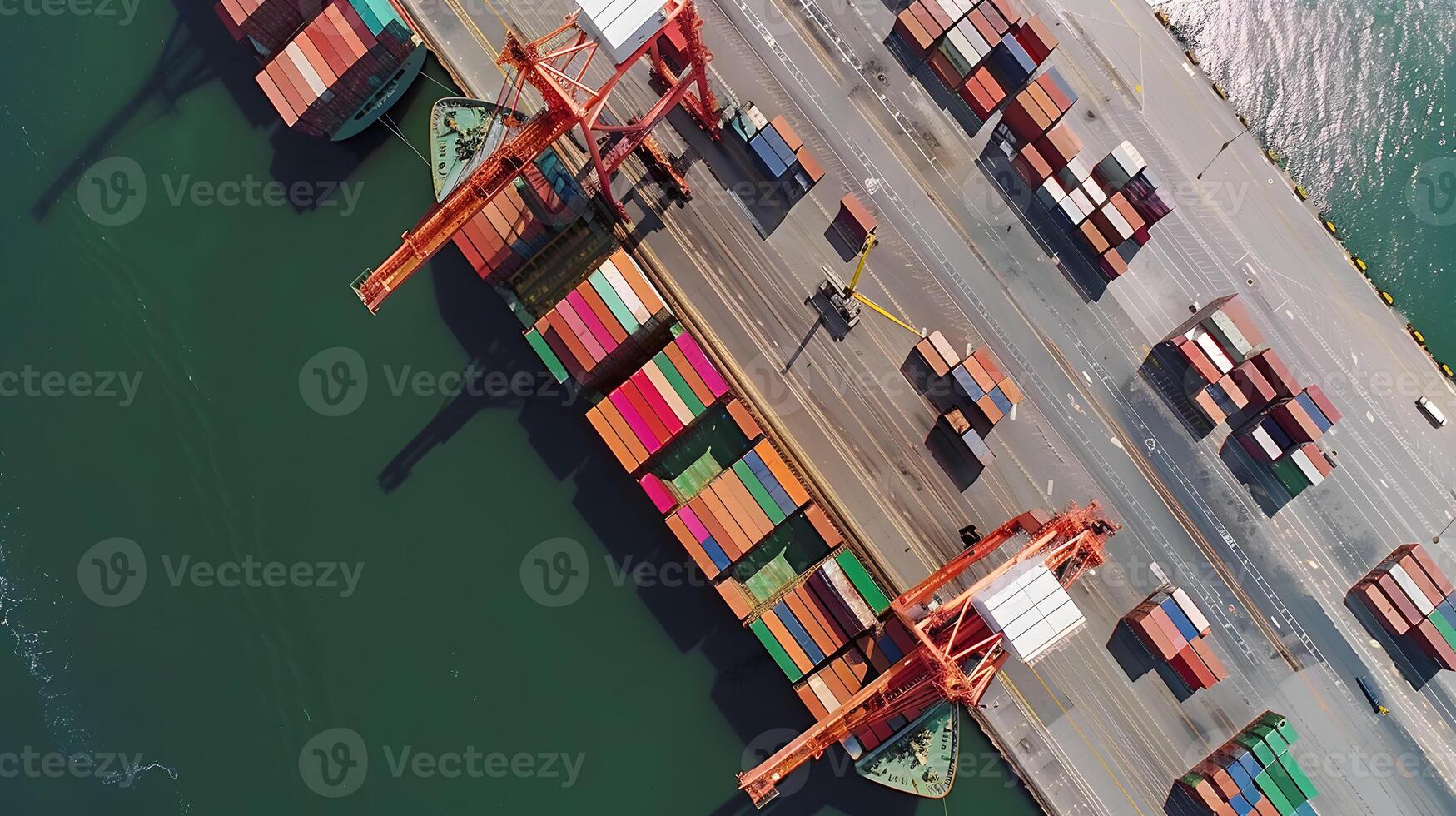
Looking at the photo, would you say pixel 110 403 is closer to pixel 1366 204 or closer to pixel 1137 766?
pixel 1137 766

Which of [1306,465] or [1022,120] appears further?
[1022,120]

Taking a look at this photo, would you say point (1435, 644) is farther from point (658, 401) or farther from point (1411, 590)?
point (658, 401)

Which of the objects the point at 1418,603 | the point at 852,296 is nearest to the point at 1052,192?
the point at 852,296

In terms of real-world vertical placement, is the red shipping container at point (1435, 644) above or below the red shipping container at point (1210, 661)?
below

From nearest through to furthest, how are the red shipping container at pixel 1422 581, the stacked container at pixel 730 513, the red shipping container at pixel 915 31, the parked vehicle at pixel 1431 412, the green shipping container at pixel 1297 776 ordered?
the stacked container at pixel 730 513 < the green shipping container at pixel 1297 776 < the red shipping container at pixel 1422 581 < the red shipping container at pixel 915 31 < the parked vehicle at pixel 1431 412

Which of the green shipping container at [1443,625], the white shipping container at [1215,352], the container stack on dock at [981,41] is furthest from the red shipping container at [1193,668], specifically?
the container stack on dock at [981,41]

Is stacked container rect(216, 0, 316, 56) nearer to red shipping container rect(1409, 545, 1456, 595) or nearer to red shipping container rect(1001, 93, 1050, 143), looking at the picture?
red shipping container rect(1001, 93, 1050, 143)

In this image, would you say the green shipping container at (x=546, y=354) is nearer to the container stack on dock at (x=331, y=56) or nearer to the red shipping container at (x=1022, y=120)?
the container stack on dock at (x=331, y=56)

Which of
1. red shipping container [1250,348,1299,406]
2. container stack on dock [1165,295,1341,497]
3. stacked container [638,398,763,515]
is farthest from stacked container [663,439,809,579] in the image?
red shipping container [1250,348,1299,406]
